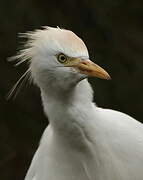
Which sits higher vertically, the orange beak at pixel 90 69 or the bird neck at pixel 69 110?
the orange beak at pixel 90 69

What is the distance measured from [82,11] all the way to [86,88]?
100 inches

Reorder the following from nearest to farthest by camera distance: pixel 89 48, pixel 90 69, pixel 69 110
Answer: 1. pixel 90 69
2. pixel 69 110
3. pixel 89 48

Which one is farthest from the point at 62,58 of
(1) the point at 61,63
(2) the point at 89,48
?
(2) the point at 89,48

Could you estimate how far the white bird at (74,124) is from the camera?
3.50 meters

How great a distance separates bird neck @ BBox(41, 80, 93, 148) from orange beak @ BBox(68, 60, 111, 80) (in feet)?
0.47

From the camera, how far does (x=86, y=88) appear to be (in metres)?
3.71

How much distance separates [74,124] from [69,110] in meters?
0.08

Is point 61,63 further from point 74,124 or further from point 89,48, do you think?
point 89,48

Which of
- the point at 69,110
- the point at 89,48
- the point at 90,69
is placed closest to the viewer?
the point at 90,69

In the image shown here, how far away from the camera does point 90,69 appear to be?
3.44 m

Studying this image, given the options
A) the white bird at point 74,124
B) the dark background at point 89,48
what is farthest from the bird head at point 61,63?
the dark background at point 89,48

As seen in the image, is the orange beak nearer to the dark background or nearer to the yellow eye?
the yellow eye

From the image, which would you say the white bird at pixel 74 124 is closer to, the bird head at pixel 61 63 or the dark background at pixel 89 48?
the bird head at pixel 61 63

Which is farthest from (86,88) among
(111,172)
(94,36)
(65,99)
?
(94,36)
